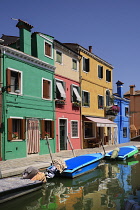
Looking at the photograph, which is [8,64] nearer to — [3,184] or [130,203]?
[3,184]

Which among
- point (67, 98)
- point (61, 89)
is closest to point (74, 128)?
point (67, 98)

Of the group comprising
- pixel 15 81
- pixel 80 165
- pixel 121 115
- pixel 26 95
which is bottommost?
pixel 80 165

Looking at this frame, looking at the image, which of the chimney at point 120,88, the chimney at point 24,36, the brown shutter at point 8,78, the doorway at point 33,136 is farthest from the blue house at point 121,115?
the brown shutter at point 8,78

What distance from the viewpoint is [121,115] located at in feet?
105

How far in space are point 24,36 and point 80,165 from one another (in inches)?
378

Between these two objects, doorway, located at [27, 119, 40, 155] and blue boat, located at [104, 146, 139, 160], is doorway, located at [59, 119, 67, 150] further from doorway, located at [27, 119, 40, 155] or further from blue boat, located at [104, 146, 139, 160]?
blue boat, located at [104, 146, 139, 160]

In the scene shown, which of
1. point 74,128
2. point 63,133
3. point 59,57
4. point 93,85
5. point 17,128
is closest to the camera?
point 17,128

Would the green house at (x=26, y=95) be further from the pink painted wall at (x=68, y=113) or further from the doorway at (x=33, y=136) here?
the pink painted wall at (x=68, y=113)

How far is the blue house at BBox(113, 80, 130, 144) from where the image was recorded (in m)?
31.3

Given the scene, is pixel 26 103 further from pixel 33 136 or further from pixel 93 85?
pixel 93 85

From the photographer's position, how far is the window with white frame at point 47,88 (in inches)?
723

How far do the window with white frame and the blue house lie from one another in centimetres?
1380

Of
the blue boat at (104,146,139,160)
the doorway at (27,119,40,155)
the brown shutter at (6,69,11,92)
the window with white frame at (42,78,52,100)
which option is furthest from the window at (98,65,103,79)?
the brown shutter at (6,69,11,92)

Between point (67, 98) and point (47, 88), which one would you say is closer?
point (47, 88)
